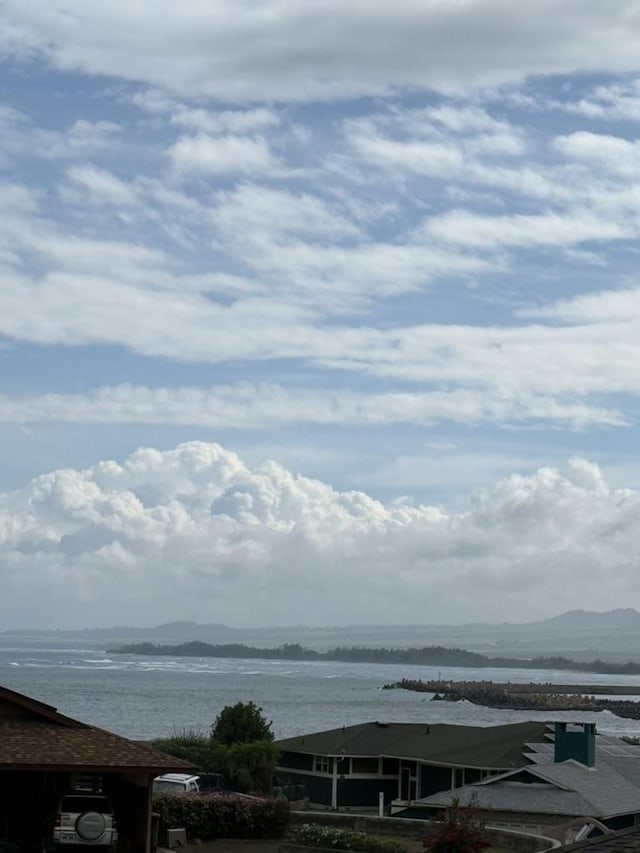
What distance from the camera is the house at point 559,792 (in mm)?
37719

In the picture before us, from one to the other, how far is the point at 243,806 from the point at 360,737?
45.1 feet

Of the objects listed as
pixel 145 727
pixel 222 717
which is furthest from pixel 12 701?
pixel 145 727

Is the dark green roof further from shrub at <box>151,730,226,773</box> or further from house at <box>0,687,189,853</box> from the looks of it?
house at <box>0,687,189,853</box>

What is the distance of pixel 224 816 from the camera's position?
36312 millimetres

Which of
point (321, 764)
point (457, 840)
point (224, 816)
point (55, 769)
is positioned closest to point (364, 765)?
point (321, 764)

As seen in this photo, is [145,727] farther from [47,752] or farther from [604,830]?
[47,752]

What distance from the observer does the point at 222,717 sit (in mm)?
59938

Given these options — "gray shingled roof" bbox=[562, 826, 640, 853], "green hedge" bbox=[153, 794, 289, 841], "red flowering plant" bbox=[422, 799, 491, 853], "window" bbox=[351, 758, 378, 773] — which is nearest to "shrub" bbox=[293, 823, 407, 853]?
"green hedge" bbox=[153, 794, 289, 841]

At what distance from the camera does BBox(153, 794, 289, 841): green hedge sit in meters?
35.9

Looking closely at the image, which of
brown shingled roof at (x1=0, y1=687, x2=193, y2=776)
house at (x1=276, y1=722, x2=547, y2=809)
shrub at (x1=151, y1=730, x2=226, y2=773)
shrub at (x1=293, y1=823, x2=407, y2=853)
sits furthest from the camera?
shrub at (x1=151, y1=730, x2=226, y2=773)

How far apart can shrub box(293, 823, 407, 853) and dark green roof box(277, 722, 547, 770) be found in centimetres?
1131

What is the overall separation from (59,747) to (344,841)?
8615 mm

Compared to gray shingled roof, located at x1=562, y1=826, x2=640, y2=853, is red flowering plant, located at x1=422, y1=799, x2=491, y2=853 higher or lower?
lower

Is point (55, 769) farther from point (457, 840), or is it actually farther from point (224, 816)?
point (224, 816)
